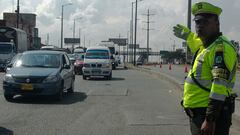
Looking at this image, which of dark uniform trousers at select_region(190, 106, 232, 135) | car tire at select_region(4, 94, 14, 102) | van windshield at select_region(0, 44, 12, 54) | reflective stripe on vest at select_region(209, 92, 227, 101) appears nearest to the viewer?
reflective stripe on vest at select_region(209, 92, 227, 101)

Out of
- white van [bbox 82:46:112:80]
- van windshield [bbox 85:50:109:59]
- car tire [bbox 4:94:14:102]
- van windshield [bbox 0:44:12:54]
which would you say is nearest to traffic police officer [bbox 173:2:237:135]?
car tire [bbox 4:94:14:102]

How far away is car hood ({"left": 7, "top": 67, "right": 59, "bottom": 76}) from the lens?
15.4 meters

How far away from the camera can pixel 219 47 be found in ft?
14.8

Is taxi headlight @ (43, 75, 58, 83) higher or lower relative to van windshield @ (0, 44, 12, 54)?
lower

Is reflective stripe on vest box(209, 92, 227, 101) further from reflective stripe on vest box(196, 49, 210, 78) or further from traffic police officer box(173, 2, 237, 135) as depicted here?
reflective stripe on vest box(196, 49, 210, 78)

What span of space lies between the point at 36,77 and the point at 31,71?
40 centimetres

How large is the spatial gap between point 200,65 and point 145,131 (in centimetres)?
574

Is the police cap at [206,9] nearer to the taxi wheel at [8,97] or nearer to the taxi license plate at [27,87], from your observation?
the taxi license plate at [27,87]

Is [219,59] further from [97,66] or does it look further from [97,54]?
[97,54]

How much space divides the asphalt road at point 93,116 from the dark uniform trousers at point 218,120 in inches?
209

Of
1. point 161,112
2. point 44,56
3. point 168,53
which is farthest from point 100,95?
point 168,53

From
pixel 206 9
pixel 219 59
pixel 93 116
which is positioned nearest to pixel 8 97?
pixel 93 116

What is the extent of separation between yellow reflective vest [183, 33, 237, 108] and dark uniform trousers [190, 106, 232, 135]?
0.24 feet

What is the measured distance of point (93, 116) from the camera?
12.5m
